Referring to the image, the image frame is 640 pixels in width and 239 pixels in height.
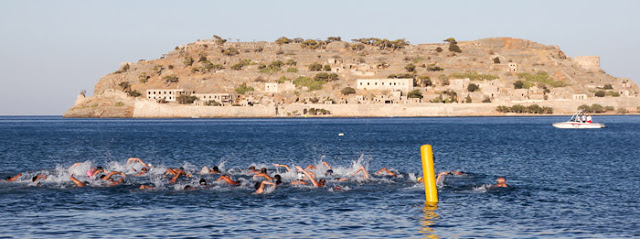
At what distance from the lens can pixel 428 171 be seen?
72.9 feet

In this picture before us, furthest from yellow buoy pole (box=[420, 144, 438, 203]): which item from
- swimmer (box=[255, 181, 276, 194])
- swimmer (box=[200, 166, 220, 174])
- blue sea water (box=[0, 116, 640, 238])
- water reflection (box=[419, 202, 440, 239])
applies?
swimmer (box=[200, 166, 220, 174])

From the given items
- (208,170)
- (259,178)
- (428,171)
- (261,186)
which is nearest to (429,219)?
(428,171)

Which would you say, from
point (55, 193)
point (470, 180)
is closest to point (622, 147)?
point (470, 180)

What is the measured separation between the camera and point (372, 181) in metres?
33.7

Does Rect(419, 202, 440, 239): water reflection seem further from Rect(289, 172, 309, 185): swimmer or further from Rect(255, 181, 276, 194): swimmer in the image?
Rect(289, 172, 309, 185): swimmer

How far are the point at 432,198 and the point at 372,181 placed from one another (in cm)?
874

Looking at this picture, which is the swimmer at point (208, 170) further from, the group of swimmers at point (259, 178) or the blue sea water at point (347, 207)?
the blue sea water at point (347, 207)

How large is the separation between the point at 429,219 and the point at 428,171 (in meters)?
1.43

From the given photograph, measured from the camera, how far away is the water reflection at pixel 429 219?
2008cm

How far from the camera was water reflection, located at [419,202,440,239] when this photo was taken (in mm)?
20078

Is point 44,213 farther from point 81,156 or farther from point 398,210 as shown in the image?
point 81,156

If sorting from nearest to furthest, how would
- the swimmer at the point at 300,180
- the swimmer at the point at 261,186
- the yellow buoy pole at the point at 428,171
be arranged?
the yellow buoy pole at the point at 428,171 < the swimmer at the point at 261,186 < the swimmer at the point at 300,180

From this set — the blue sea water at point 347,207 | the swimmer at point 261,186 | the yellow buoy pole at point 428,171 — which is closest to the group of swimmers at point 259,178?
the swimmer at point 261,186

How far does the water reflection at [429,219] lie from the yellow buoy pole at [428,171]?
0.28 meters
